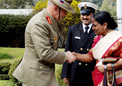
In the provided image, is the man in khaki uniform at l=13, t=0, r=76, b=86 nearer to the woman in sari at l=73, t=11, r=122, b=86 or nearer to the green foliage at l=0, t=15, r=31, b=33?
the woman in sari at l=73, t=11, r=122, b=86

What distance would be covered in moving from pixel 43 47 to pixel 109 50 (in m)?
0.79

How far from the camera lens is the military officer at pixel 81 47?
14.1 feet

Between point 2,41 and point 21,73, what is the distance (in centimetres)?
1884

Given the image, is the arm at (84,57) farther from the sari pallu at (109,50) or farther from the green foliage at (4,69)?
the green foliage at (4,69)

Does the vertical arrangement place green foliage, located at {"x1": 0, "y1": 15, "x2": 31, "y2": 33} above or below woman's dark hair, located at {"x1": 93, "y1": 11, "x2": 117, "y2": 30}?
below

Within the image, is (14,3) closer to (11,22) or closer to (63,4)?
(11,22)

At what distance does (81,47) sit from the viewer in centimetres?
430

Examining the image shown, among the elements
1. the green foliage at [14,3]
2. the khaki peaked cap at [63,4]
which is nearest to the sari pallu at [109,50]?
the khaki peaked cap at [63,4]

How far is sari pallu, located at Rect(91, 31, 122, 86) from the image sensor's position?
3355 mm

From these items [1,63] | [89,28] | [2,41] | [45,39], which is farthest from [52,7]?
[2,41]

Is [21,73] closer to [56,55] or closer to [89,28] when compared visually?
[56,55]

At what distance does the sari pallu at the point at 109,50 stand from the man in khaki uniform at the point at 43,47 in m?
0.39

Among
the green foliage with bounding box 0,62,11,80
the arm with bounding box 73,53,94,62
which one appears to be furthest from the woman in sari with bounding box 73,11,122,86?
the green foliage with bounding box 0,62,11,80

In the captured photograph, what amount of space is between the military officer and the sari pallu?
66cm
